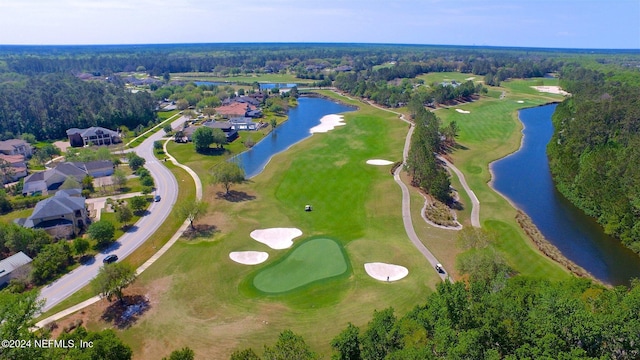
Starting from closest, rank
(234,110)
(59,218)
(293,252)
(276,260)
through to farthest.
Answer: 1. (276,260)
2. (293,252)
3. (59,218)
4. (234,110)

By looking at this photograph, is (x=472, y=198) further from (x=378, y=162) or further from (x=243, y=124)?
(x=243, y=124)

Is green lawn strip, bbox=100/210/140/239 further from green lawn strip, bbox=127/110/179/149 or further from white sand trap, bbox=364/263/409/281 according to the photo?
green lawn strip, bbox=127/110/179/149

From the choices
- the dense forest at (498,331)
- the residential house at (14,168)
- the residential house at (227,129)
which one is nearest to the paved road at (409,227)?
the dense forest at (498,331)

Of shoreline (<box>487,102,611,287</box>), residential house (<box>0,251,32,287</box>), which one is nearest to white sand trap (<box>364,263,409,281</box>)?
shoreline (<box>487,102,611,287</box>)

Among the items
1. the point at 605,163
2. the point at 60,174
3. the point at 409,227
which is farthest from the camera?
the point at 60,174

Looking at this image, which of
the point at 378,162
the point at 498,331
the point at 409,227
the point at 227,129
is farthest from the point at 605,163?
the point at 227,129

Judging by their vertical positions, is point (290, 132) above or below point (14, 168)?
above

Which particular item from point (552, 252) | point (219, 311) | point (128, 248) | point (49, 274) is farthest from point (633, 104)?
point (49, 274)
